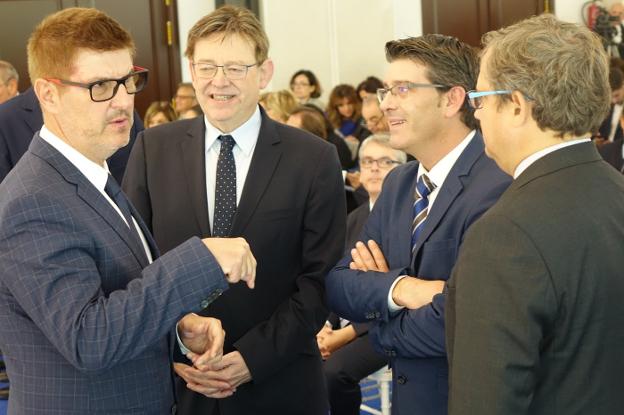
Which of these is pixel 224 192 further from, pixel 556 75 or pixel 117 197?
pixel 556 75

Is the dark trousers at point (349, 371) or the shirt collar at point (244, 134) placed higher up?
the shirt collar at point (244, 134)

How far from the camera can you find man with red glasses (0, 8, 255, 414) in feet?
6.12

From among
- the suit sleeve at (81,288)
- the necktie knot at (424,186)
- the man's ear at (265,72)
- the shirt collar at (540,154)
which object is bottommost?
the suit sleeve at (81,288)

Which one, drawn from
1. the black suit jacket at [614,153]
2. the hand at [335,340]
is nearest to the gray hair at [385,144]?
the hand at [335,340]

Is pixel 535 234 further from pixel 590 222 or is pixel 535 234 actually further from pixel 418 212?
pixel 418 212

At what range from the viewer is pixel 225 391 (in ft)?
8.73

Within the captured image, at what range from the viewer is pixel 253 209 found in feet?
9.03

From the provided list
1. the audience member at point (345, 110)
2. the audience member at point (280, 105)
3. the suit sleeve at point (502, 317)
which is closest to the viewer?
the suit sleeve at point (502, 317)

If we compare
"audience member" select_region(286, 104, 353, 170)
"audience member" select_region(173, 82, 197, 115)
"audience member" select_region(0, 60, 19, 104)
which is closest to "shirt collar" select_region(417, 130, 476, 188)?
"audience member" select_region(286, 104, 353, 170)

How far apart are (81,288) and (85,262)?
0.07 m

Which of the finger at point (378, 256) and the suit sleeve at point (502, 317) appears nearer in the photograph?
the suit sleeve at point (502, 317)

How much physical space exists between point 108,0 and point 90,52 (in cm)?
750

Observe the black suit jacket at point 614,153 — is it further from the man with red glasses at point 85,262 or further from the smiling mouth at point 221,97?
the man with red glasses at point 85,262

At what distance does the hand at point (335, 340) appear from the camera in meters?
4.53
